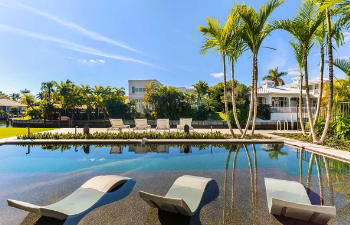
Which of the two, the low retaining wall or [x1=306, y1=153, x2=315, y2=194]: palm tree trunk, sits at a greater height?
the low retaining wall

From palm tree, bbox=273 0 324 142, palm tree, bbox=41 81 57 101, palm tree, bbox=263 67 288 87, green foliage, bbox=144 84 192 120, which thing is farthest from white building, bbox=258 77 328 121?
palm tree, bbox=41 81 57 101

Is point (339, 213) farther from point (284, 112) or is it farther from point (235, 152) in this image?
point (284, 112)

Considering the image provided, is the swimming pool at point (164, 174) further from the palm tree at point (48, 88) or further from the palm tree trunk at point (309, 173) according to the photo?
the palm tree at point (48, 88)

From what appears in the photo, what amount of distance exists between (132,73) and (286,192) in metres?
38.5

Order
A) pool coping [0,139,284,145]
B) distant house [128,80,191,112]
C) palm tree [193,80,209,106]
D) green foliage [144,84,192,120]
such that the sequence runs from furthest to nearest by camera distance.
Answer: distant house [128,80,191,112]
palm tree [193,80,209,106]
green foliage [144,84,192,120]
pool coping [0,139,284,145]

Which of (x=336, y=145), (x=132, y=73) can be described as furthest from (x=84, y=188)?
(x=132, y=73)

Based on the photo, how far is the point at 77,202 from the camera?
8.95 ft

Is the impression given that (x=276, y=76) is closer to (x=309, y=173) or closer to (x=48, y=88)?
(x=309, y=173)

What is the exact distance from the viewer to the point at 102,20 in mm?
16672

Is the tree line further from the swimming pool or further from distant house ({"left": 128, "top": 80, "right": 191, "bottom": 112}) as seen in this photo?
distant house ({"left": 128, "top": 80, "right": 191, "bottom": 112})

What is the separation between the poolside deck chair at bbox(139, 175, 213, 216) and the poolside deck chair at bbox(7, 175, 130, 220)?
3.29ft

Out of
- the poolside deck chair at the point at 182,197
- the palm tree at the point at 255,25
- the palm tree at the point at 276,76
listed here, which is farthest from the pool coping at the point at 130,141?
the palm tree at the point at 276,76

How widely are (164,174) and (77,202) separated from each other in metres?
2.49

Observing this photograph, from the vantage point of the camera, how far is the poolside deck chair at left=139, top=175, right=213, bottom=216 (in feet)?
7.35
